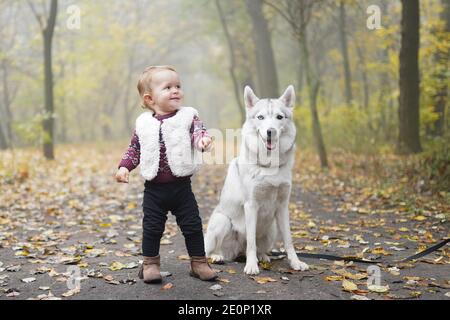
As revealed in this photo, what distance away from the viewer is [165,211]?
3.95 m

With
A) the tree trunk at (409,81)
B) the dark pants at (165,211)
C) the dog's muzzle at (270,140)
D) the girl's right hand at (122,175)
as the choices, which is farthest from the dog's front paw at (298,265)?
the tree trunk at (409,81)

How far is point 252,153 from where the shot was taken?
429 cm

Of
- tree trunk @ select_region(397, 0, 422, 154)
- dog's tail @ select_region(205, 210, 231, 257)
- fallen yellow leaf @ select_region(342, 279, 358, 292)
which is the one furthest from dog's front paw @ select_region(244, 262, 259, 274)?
tree trunk @ select_region(397, 0, 422, 154)

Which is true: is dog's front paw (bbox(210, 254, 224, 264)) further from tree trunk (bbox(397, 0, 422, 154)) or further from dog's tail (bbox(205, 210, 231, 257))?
tree trunk (bbox(397, 0, 422, 154))

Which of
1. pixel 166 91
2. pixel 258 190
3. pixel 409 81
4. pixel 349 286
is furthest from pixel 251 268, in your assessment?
pixel 409 81

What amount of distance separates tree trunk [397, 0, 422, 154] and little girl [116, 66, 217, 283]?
7679 millimetres

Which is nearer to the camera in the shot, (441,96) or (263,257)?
(263,257)

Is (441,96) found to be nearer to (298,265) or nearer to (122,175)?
(298,265)

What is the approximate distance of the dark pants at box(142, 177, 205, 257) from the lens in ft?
12.8

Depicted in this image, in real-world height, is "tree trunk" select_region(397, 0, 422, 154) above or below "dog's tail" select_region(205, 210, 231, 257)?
above

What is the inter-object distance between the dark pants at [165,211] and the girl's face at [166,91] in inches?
25.8

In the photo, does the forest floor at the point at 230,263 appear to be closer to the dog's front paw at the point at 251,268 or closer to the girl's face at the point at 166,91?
the dog's front paw at the point at 251,268

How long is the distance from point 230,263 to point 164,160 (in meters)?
1.44
